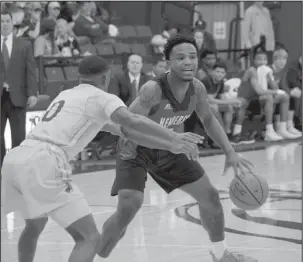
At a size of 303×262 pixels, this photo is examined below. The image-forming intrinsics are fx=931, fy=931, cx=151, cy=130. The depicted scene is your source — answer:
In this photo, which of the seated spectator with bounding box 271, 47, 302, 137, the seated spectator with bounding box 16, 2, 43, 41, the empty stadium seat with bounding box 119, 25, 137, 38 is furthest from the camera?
the empty stadium seat with bounding box 119, 25, 137, 38

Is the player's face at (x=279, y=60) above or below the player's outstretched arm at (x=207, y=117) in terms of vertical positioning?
below

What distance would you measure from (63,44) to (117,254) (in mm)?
8548

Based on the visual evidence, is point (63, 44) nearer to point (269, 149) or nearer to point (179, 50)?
point (269, 149)

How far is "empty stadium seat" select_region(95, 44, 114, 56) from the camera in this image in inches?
655

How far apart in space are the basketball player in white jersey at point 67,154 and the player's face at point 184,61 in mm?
984

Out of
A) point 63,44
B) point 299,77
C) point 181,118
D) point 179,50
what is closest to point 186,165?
point 181,118

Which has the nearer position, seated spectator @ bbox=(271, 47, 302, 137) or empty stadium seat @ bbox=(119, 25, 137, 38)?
seated spectator @ bbox=(271, 47, 302, 137)

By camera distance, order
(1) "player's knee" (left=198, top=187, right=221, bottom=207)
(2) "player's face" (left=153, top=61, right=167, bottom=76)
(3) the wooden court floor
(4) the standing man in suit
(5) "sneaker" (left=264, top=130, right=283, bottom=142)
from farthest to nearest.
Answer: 1. (5) "sneaker" (left=264, top=130, right=283, bottom=142)
2. (2) "player's face" (left=153, top=61, right=167, bottom=76)
3. (4) the standing man in suit
4. (3) the wooden court floor
5. (1) "player's knee" (left=198, top=187, right=221, bottom=207)

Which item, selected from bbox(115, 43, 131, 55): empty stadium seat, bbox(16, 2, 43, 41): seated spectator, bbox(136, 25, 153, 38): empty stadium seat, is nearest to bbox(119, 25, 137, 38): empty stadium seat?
bbox(136, 25, 153, 38): empty stadium seat

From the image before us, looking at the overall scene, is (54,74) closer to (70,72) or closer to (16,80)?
(70,72)

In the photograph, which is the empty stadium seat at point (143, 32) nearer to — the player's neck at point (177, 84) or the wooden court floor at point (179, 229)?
the wooden court floor at point (179, 229)

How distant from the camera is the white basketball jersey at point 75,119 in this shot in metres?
5.54

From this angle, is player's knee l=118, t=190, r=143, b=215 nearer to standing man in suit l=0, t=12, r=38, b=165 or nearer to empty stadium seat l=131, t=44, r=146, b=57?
standing man in suit l=0, t=12, r=38, b=165

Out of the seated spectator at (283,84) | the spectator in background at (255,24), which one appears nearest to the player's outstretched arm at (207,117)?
the seated spectator at (283,84)
